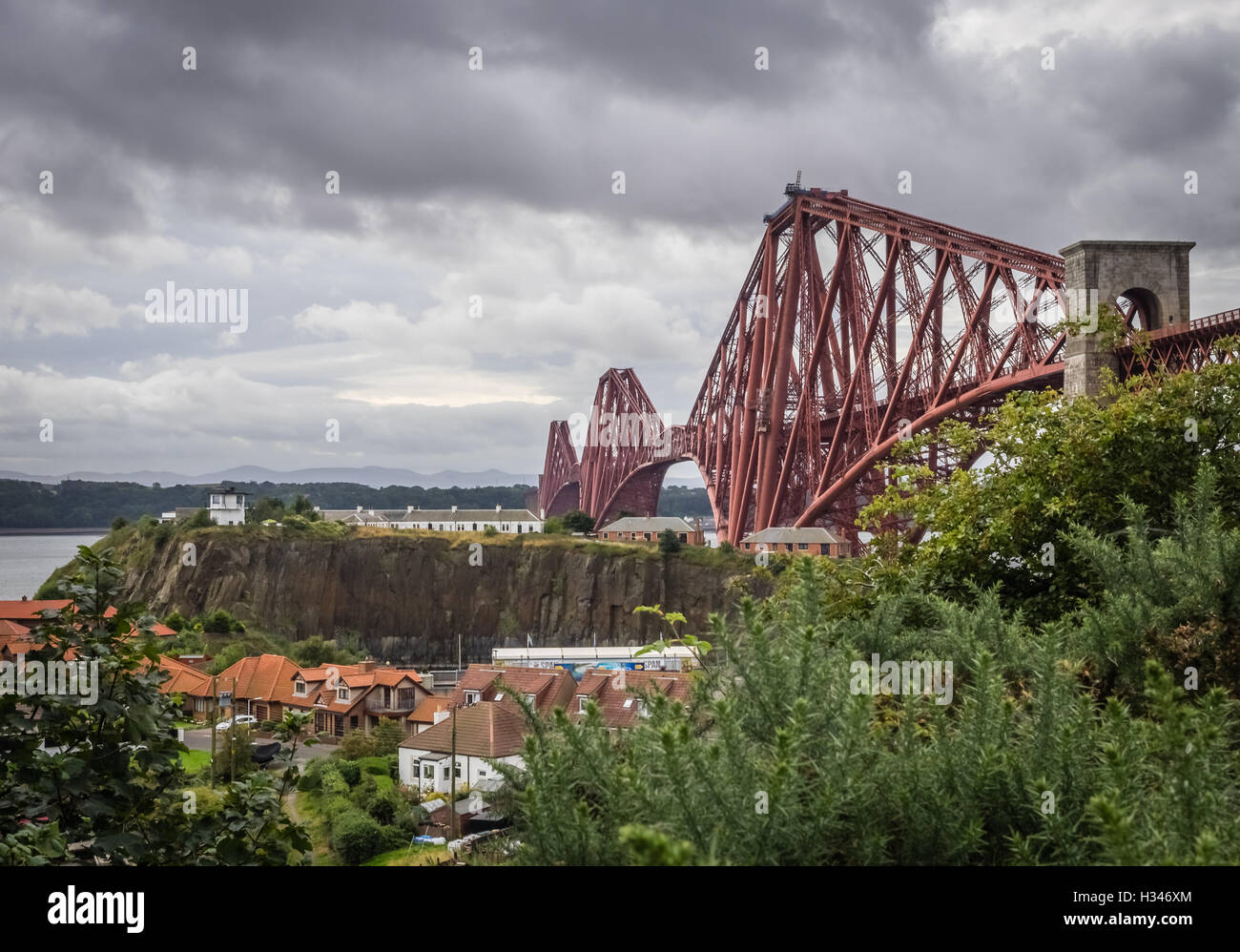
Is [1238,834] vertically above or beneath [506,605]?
above

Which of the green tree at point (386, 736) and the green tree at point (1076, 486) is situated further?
the green tree at point (386, 736)

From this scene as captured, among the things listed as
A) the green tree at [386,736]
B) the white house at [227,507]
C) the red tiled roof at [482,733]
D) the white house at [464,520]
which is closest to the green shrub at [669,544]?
the white house at [464,520]

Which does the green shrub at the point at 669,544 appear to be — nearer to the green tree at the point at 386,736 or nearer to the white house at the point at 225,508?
the white house at the point at 225,508

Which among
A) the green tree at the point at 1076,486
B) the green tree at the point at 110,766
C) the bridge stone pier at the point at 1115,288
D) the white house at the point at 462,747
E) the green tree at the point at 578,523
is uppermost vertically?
the bridge stone pier at the point at 1115,288

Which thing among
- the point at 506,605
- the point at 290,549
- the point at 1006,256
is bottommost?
the point at 506,605

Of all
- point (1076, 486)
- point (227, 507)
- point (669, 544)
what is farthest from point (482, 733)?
point (227, 507)
